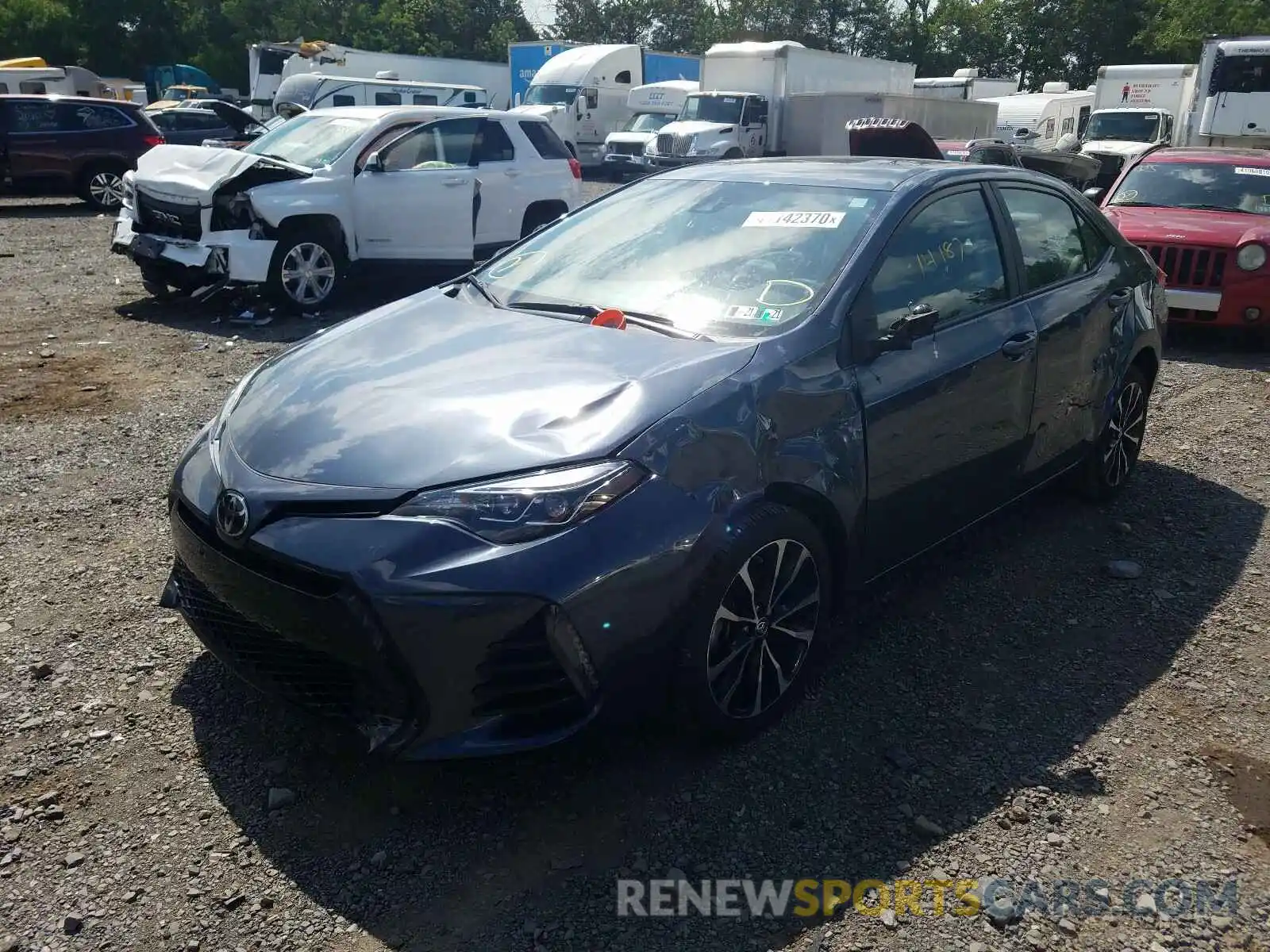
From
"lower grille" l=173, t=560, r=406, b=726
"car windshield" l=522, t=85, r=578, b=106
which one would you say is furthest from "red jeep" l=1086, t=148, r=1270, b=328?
"car windshield" l=522, t=85, r=578, b=106

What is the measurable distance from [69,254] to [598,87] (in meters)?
19.8

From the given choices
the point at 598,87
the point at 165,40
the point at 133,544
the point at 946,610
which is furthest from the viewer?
the point at 165,40

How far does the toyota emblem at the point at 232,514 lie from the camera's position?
274 cm

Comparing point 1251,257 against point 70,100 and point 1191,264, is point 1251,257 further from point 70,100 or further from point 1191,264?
point 70,100

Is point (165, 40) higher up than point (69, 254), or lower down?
higher up

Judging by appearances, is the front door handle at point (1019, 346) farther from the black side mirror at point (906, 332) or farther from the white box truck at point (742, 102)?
the white box truck at point (742, 102)

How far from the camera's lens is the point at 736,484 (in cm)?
291

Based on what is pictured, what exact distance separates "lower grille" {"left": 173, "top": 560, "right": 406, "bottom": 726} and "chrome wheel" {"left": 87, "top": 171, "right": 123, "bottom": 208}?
16061 millimetres

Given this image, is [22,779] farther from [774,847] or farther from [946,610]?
[946,610]

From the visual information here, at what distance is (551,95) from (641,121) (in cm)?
357

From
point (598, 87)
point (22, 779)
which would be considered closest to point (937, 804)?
point (22, 779)

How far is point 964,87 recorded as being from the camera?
3078 cm

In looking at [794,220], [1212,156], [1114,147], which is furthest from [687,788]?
[1114,147]

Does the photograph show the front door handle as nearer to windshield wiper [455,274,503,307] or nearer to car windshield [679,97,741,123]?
windshield wiper [455,274,503,307]
